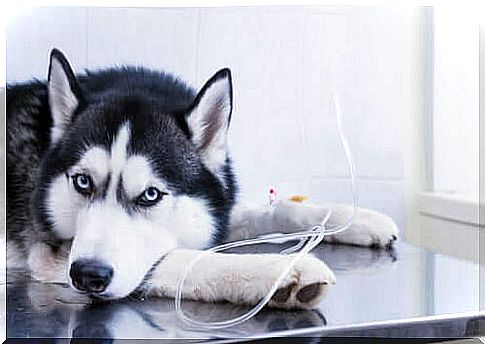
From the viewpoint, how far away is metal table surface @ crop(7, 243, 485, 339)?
1379 millimetres

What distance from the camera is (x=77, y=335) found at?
1.36 metres

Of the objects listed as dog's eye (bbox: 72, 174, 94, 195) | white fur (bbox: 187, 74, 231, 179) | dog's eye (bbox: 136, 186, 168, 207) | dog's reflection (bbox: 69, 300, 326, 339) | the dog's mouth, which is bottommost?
dog's reflection (bbox: 69, 300, 326, 339)

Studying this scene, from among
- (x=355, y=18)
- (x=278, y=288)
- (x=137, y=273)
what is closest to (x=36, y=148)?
(x=137, y=273)

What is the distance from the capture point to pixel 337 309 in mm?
1438

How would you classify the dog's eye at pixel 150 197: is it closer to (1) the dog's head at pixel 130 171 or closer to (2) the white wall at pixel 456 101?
(1) the dog's head at pixel 130 171

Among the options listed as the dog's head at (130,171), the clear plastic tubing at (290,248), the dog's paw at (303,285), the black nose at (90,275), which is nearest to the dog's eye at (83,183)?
the dog's head at (130,171)

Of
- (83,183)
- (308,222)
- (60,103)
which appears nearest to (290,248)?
(308,222)

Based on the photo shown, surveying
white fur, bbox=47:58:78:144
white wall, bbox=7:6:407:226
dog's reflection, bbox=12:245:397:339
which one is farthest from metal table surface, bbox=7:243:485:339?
white fur, bbox=47:58:78:144

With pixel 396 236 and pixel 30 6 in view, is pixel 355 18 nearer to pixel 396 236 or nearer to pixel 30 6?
pixel 396 236

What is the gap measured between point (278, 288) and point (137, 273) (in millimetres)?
251

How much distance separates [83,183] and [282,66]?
0.42 meters

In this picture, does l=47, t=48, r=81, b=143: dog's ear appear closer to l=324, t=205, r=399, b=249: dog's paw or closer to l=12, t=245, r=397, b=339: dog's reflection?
l=12, t=245, r=397, b=339: dog's reflection

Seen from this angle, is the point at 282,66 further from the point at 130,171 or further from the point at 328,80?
the point at 130,171

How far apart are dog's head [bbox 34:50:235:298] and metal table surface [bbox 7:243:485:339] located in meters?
0.05
